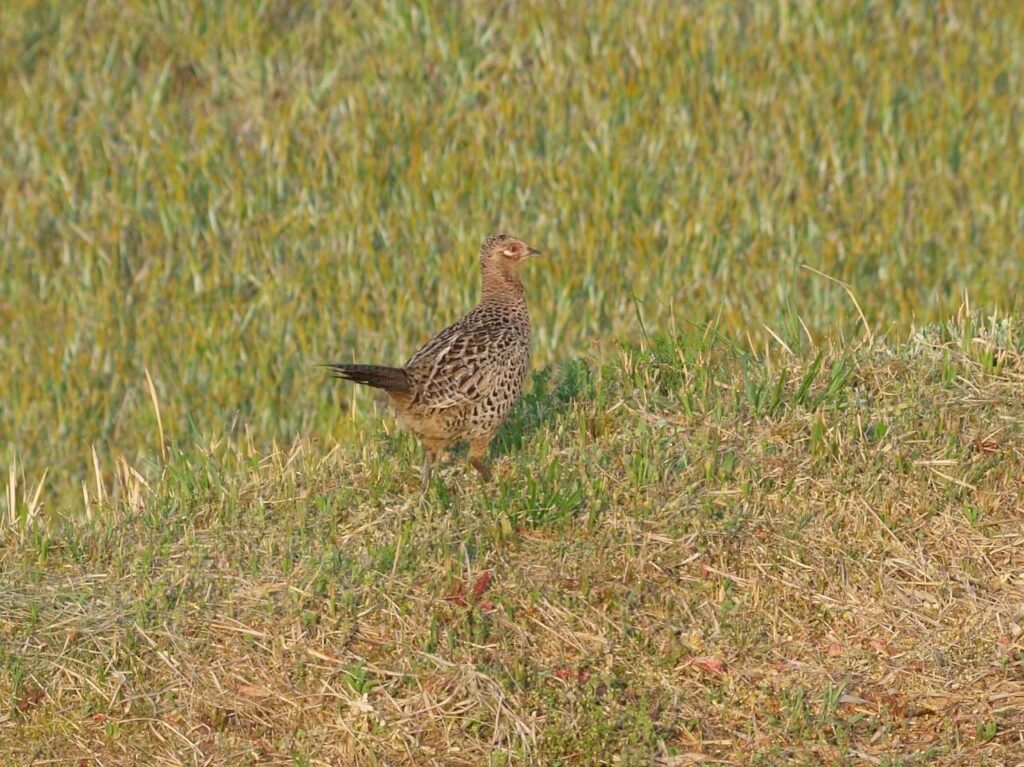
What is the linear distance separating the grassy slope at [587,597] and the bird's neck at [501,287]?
0.54 metres

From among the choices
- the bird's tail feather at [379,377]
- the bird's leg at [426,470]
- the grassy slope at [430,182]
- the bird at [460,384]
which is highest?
the bird's tail feather at [379,377]

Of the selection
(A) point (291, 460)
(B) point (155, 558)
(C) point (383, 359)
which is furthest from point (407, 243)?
(B) point (155, 558)

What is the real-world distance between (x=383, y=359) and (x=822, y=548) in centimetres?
367

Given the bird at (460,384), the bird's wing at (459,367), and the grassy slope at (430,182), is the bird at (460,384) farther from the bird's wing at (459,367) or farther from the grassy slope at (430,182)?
the grassy slope at (430,182)

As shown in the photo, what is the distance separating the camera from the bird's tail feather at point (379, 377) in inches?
227

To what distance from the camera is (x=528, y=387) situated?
7.45 metres

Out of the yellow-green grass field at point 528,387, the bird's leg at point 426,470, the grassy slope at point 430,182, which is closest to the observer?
the yellow-green grass field at point 528,387

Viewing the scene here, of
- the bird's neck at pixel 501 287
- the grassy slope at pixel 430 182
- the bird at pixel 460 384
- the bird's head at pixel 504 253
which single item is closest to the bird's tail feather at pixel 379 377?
the bird at pixel 460 384

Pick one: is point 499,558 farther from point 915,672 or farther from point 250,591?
point 915,672

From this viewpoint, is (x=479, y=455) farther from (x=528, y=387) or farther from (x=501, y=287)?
(x=528, y=387)

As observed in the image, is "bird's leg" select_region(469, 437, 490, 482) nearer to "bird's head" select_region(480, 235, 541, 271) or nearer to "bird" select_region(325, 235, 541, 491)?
"bird" select_region(325, 235, 541, 491)

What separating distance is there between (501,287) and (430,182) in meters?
3.59

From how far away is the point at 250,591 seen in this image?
568 centimetres

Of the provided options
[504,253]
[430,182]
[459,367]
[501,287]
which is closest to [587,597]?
[459,367]
